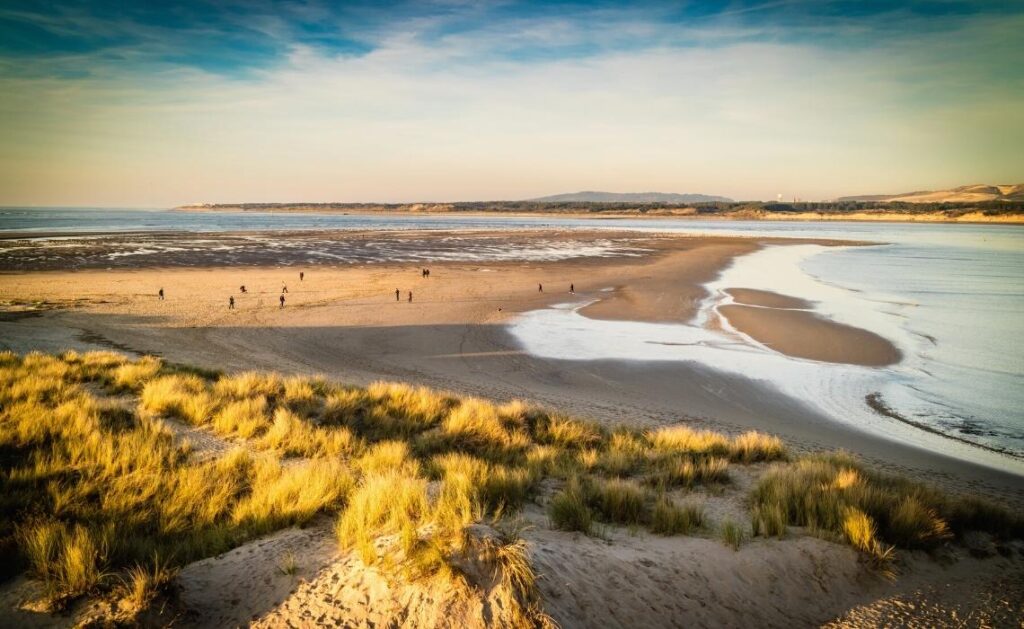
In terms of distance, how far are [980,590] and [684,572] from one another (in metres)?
2.85

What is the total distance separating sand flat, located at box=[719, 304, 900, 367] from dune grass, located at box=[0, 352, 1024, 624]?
968 centimetres

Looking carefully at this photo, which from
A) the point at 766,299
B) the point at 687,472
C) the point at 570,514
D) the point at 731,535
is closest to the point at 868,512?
the point at 731,535

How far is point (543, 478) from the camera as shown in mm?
7004

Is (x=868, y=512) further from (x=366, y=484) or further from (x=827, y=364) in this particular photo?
(x=827, y=364)

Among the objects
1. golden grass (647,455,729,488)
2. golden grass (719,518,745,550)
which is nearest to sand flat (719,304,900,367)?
golden grass (647,455,729,488)

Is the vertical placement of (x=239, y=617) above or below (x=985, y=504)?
above

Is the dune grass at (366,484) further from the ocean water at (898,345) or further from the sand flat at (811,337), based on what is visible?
the sand flat at (811,337)

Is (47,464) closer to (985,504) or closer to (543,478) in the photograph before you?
(543,478)

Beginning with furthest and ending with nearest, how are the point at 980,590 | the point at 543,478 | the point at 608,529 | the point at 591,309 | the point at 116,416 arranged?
the point at 591,309 → the point at 116,416 → the point at 543,478 → the point at 608,529 → the point at 980,590

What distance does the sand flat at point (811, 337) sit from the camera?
16234mm

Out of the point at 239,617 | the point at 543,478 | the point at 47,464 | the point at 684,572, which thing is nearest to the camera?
the point at 239,617

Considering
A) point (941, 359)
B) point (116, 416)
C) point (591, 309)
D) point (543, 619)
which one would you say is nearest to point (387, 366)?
point (116, 416)

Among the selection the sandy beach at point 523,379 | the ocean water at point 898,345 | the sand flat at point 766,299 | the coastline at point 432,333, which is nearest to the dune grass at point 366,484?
the sandy beach at point 523,379

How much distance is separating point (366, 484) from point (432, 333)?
1384 centimetres
